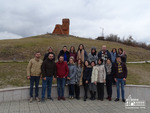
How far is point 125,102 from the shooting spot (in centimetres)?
579

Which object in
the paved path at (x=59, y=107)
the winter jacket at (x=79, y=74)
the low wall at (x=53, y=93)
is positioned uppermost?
the winter jacket at (x=79, y=74)

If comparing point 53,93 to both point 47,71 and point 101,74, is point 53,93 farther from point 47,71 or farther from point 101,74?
point 101,74

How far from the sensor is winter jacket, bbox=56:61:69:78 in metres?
5.79

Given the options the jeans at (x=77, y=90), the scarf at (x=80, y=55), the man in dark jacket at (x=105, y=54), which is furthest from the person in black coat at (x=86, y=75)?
the man in dark jacket at (x=105, y=54)

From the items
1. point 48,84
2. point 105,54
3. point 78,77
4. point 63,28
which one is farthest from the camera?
point 63,28

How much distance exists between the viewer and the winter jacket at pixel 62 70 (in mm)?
5793

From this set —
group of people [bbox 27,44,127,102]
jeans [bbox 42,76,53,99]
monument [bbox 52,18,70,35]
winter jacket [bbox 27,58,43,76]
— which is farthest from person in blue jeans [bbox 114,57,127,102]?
monument [bbox 52,18,70,35]

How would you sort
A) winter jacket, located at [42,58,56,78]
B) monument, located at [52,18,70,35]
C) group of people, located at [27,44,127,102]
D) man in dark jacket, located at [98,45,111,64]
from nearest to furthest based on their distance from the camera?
1. winter jacket, located at [42,58,56,78]
2. group of people, located at [27,44,127,102]
3. man in dark jacket, located at [98,45,111,64]
4. monument, located at [52,18,70,35]

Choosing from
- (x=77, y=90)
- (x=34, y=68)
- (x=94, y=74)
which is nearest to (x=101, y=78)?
(x=94, y=74)

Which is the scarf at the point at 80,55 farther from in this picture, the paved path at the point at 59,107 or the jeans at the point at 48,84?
the paved path at the point at 59,107

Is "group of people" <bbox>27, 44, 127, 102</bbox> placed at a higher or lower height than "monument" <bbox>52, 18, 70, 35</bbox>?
lower

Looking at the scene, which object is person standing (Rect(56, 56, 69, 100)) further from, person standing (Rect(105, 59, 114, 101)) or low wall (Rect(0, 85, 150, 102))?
person standing (Rect(105, 59, 114, 101))

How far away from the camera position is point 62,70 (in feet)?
19.1

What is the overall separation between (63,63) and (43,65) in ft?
2.63
